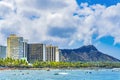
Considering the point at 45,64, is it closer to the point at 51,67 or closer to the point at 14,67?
the point at 51,67

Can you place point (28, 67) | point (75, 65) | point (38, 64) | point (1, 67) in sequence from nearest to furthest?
point (1, 67), point (28, 67), point (38, 64), point (75, 65)

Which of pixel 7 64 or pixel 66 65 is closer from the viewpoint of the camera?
pixel 7 64

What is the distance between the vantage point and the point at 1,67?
15450 cm

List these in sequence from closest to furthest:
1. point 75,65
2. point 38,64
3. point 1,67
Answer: point 1,67
point 38,64
point 75,65

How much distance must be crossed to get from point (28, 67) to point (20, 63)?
4.14m

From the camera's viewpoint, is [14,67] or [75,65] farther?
[75,65]

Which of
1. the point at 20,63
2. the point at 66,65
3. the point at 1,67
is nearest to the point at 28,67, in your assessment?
the point at 20,63

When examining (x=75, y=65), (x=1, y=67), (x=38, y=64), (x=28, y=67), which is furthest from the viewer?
(x=75, y=65)

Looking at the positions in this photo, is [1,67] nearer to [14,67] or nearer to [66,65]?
[14,67]

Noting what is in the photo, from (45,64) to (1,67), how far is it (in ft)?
98.4

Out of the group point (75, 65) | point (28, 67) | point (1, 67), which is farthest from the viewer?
point (75, 65)

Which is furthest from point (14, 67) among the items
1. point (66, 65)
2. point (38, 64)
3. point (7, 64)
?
point (66, 65)

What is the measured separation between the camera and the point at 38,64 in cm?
17738

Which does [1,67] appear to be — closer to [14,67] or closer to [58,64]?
[14,67]
